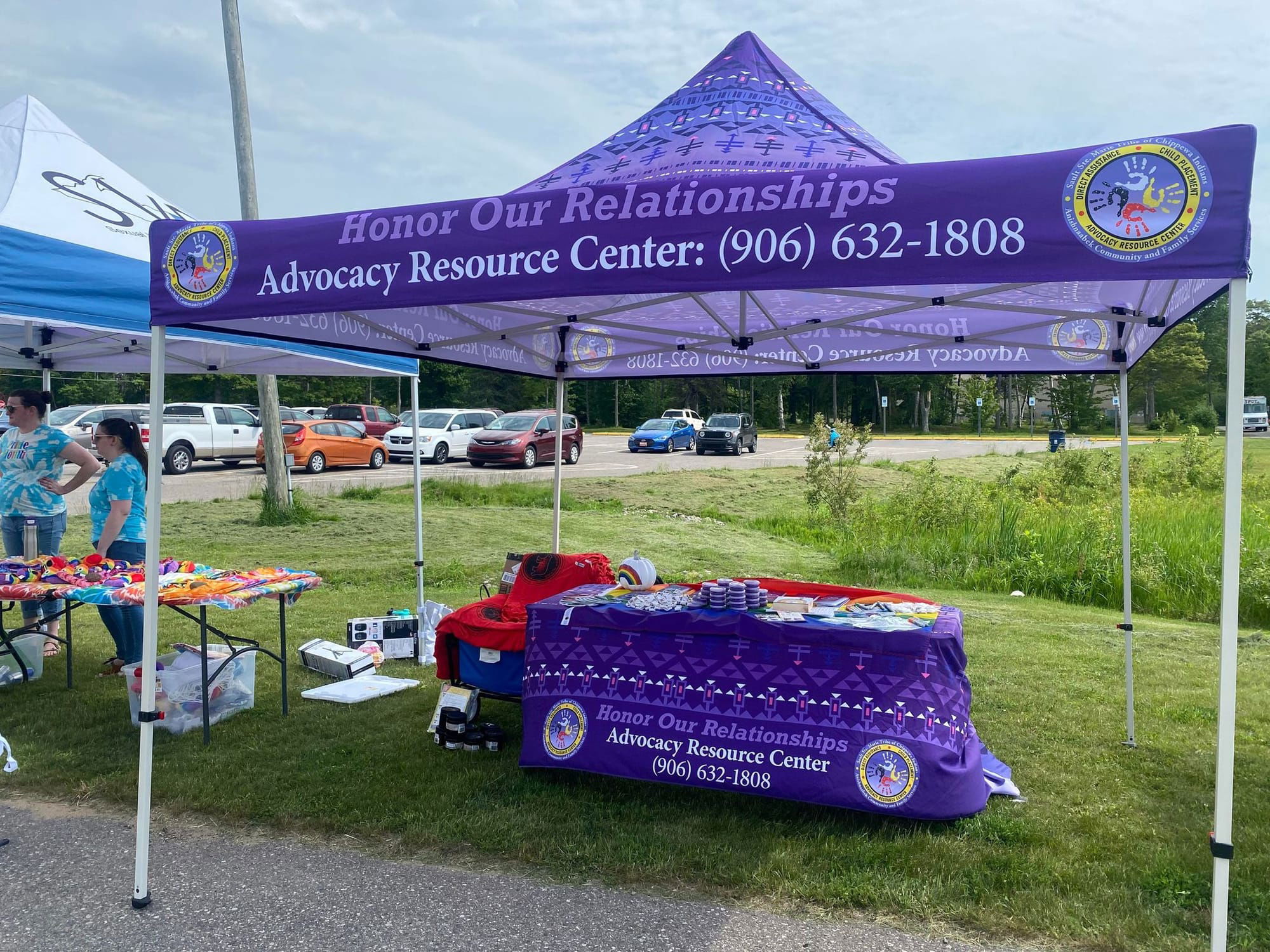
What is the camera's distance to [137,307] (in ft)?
16.2

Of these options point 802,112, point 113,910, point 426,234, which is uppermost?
point 802,112

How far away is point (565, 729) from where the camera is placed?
380cm

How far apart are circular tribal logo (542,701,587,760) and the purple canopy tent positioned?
1.53m

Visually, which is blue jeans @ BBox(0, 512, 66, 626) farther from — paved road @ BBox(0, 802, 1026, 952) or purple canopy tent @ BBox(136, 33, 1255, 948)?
paved road @ BBox(0, 802, 1026, 952)

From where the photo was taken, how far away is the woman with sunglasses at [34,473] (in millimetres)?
5277

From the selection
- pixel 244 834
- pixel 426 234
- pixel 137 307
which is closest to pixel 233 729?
pixel 244 834

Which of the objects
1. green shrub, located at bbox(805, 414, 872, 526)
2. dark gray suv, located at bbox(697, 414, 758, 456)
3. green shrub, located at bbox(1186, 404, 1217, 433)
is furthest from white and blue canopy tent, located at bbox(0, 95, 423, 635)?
green shrub, located at bbox(1186, 404, 1217, 433)

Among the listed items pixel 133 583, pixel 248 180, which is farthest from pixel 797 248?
pixel 248 180

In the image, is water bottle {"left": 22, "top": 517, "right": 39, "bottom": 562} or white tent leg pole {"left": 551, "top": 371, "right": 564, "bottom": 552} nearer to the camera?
water bottle {"left": 22, "top": 517, "right": 39, "bottom": 562}

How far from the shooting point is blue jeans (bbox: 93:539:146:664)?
199 inches

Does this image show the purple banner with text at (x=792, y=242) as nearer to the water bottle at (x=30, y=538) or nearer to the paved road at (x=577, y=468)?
the water bottle at (x=30, y=538)

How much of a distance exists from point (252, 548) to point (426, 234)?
8368mm

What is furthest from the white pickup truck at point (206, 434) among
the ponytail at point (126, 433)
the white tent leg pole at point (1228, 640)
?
the white tent leg pole at point (1228, 640)

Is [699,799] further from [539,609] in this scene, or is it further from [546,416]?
[546,416]
